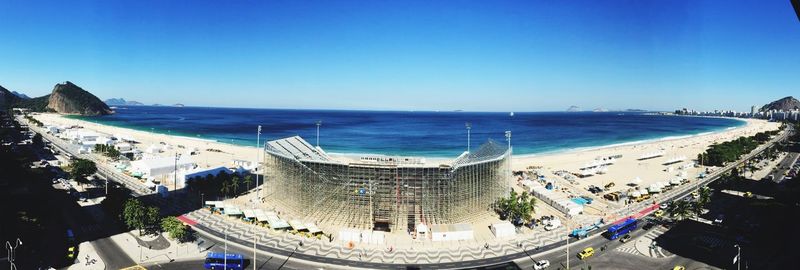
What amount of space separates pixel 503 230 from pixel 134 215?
39.4 meters

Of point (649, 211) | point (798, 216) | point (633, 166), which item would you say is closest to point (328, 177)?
point (649, 211)

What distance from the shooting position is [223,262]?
3681 cm

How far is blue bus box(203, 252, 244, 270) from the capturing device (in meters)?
36.6

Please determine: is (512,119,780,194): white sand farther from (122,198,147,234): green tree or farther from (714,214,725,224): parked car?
(122,198,147,234): green tree

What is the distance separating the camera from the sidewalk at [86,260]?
36406mm

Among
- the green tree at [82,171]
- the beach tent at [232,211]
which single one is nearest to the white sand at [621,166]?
the beach tent at [232,211]

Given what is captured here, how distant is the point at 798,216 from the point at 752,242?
5878 millimetres

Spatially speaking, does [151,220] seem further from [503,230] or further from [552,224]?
[552,224]

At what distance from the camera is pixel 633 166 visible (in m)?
97.2

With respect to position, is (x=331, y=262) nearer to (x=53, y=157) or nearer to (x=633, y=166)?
(x=633, y=166)

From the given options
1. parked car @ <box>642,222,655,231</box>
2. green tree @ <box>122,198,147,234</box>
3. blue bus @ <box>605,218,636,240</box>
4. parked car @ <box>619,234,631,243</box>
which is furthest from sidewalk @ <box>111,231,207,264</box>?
parked car @ <box>642,222,655,231</box>

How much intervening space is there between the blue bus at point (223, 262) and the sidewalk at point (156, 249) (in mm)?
3118

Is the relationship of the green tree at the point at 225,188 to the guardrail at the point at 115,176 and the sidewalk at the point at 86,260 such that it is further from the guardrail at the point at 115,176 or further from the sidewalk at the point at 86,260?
the sidewalk at the point at 86,260

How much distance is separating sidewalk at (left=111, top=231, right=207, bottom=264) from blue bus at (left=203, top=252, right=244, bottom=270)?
312 centimetres
